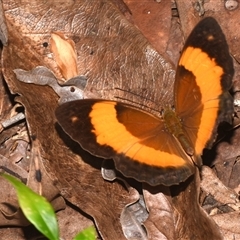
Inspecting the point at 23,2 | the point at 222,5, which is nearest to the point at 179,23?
the point at 222,5

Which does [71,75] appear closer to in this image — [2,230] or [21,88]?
[21,88]

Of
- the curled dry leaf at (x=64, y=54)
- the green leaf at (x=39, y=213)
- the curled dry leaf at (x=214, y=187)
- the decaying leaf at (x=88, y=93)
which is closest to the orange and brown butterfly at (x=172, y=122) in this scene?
the decaying leaf at (x=88, y=93)

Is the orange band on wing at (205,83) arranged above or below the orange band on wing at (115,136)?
above

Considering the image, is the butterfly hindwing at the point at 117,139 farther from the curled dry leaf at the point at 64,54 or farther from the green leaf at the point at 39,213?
the green leaf at the point at 39,213

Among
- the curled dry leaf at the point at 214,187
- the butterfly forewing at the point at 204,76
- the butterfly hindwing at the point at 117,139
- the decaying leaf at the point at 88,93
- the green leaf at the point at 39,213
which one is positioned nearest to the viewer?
the green leaf at the point at 39,213

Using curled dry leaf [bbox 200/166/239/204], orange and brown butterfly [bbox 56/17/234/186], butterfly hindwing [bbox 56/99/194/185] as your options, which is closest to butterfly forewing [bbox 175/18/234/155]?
orange and brown butterfly [bbox 56/17/234/186]
